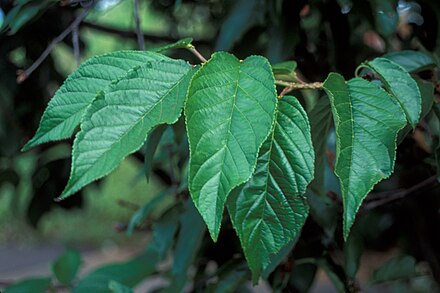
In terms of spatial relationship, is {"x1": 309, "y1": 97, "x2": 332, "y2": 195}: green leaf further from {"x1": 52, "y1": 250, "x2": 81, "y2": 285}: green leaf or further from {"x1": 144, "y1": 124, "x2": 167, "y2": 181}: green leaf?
{"x1": 52, "y1": 250, "x2": 81, "y2": 285}: green leaf

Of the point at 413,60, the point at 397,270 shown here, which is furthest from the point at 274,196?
the point at 397,270

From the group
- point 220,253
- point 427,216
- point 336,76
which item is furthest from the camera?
point 427,216

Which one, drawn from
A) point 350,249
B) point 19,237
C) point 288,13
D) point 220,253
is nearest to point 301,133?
point 350,249

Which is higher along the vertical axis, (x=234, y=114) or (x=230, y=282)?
(x=234, y=114)

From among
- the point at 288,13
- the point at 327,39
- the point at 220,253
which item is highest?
→ the point at 288,13

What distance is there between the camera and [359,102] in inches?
25.3

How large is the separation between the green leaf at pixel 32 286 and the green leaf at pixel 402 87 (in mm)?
754

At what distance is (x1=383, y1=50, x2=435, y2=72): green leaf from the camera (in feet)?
2.94

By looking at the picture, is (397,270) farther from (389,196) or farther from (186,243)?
(186,243)

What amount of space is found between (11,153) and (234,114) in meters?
1.25

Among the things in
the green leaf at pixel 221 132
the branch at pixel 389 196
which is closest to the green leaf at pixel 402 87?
the green leaf at pixel 221 132

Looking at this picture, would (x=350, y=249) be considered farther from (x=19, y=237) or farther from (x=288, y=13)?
(x=19, y=237)

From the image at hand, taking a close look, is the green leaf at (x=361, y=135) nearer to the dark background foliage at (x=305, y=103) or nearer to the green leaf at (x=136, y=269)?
the dark background foliage at (x=305, y=103)

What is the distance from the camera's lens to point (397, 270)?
1.09 metres
